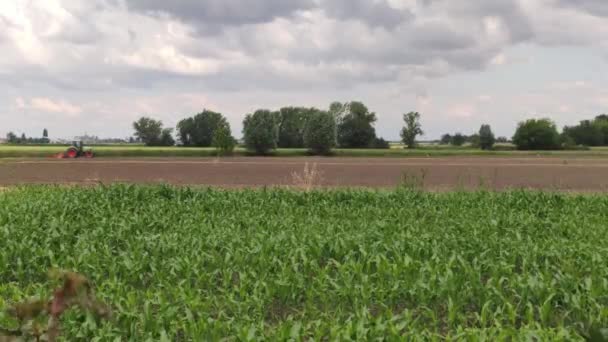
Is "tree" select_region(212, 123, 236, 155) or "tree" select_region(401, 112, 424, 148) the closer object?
"tree" select_region(212, 123, 236, 155)

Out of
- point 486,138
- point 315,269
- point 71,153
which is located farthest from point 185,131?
point 315,269

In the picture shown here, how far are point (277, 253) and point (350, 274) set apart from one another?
44.1 inches

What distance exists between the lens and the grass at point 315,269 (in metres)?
4.42

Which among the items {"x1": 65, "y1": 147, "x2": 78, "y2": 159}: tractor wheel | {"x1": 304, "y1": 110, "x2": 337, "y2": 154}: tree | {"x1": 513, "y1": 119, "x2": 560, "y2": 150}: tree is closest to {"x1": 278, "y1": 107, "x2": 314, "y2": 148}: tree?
{"x1": 304, "y1": 110, "x2": 337, "y2": 154}: tree

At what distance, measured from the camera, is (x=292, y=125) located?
102 meters

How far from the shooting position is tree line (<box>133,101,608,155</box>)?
74.0 m

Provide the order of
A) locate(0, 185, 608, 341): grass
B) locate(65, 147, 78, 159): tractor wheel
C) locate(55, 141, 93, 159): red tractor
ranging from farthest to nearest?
1. locate(55, 141, 93, 159): red tractor
2. locate(65, 147, 78, 159): tractor wheel
3. locate(0, 185, 608, 341): grass

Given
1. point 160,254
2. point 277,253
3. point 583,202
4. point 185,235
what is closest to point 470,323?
point 277,253

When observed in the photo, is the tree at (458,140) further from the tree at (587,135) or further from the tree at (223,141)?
the tree at (223,141)

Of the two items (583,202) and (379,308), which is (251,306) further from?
(583,202)

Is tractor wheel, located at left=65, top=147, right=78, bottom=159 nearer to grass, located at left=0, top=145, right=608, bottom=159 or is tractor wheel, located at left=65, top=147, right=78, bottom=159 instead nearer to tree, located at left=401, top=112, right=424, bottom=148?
grass, located at left=0, top=145, right=608, bottom=159

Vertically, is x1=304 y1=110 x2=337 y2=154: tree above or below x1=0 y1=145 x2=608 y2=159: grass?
above

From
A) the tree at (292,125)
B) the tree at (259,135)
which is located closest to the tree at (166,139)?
the tree at (292,125)

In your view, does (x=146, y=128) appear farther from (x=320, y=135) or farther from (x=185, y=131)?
(x=320, y=135)
